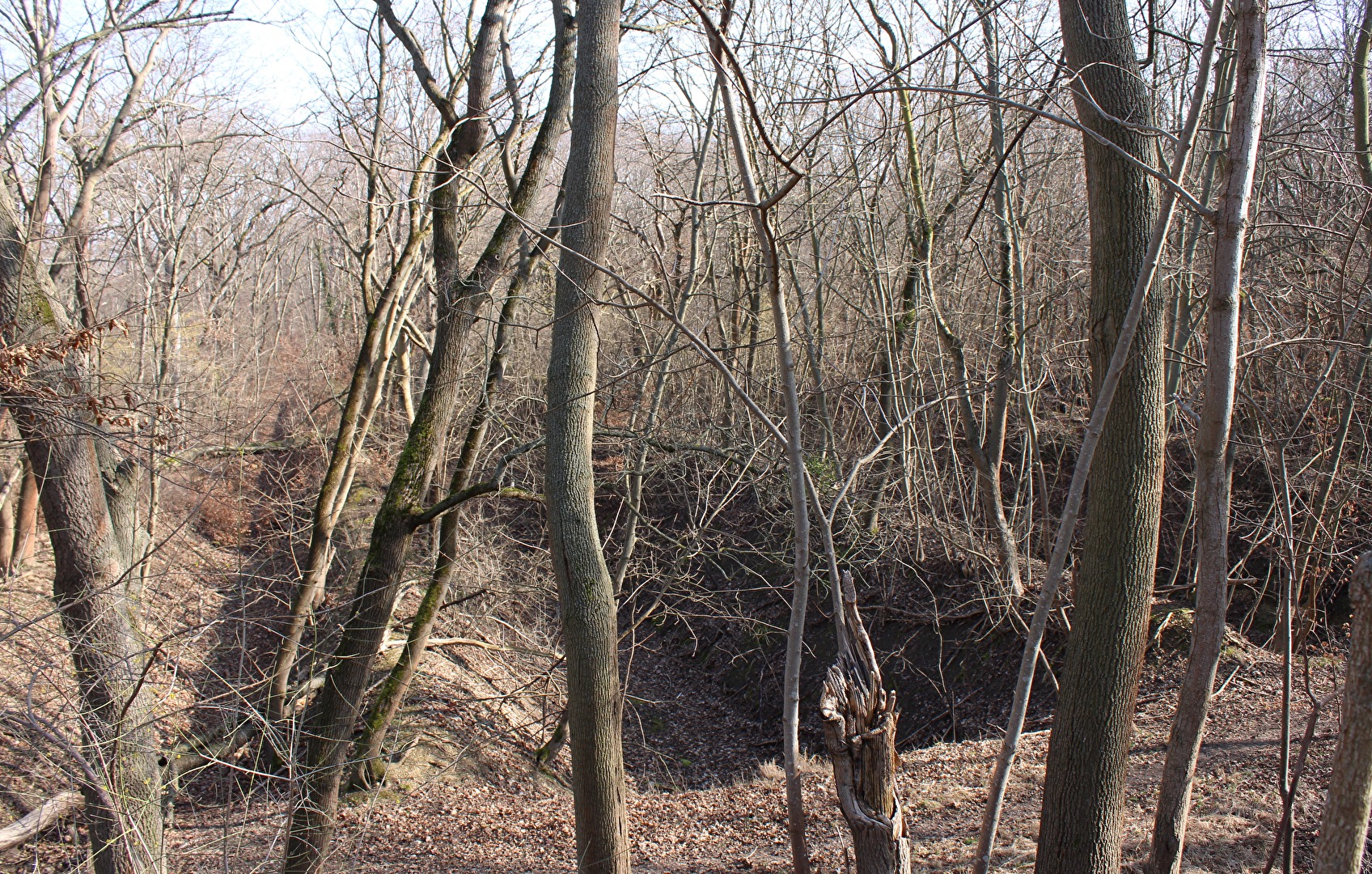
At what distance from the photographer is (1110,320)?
4320 mm

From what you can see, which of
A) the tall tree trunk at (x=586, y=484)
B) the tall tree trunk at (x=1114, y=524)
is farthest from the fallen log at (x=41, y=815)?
the tall tree trunk at (x=1114, y=524)

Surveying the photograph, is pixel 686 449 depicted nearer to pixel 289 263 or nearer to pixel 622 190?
pixel 622 190

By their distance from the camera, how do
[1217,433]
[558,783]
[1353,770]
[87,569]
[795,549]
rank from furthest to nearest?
[558,783]
[87,569]
[795,549]
[1217,433]
[1353,770]

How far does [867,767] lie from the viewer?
3736mm

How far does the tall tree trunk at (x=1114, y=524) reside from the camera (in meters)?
4.28

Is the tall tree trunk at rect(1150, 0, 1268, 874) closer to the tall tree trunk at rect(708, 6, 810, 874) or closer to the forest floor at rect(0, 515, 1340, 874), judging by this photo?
the forest floor at rect(0, 515, 1340, 874)

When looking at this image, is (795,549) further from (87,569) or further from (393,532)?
(87,569)

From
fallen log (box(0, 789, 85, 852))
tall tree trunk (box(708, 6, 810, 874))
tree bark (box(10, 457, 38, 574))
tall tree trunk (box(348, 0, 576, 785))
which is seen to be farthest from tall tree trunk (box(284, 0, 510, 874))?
tree bark (box(10, 457, 38, 574))

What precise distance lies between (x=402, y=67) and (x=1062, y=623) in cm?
1119

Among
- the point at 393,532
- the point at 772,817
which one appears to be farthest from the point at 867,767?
the point at 393,532

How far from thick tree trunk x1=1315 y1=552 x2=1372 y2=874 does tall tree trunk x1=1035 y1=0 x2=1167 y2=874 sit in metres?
1.89

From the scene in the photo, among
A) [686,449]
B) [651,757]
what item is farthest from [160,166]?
[651,757]

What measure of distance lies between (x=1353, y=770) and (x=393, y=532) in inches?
251

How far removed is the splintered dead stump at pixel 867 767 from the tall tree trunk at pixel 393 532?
438cm
